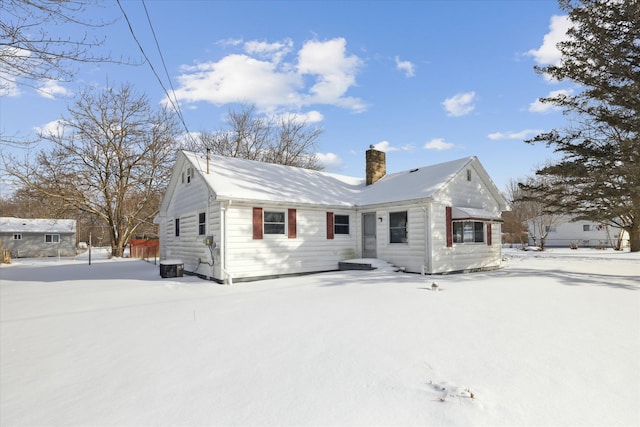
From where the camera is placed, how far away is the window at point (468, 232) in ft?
46.3

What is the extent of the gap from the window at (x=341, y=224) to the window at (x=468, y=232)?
440 centimetres

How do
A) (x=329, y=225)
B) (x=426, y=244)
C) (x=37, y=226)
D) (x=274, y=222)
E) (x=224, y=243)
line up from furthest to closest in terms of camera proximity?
(x=37, y=226)
(x=329, y=225)
(x=274, y=222)
(x=426, y=244)
(x=224, y=243)

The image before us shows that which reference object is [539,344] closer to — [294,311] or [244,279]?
[294,311]

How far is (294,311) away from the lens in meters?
6.91

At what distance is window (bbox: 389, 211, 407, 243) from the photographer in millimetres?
13867

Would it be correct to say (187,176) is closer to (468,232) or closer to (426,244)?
(426,244)

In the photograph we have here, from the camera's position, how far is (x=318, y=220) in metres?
14.1

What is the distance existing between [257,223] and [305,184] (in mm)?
3972

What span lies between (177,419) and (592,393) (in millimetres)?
A: 3918

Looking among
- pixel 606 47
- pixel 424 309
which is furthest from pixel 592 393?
pixel 606 47

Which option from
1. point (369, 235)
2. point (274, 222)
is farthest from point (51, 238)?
point (369, 235)

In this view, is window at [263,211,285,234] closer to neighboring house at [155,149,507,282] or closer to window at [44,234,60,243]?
neighboring house at [155,149,507,282]

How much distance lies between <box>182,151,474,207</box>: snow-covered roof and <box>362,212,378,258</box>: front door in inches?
31.1

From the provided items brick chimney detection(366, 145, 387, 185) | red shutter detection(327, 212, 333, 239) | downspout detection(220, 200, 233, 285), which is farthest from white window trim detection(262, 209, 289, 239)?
brick chimney detection(366, 145, 387, 185)
